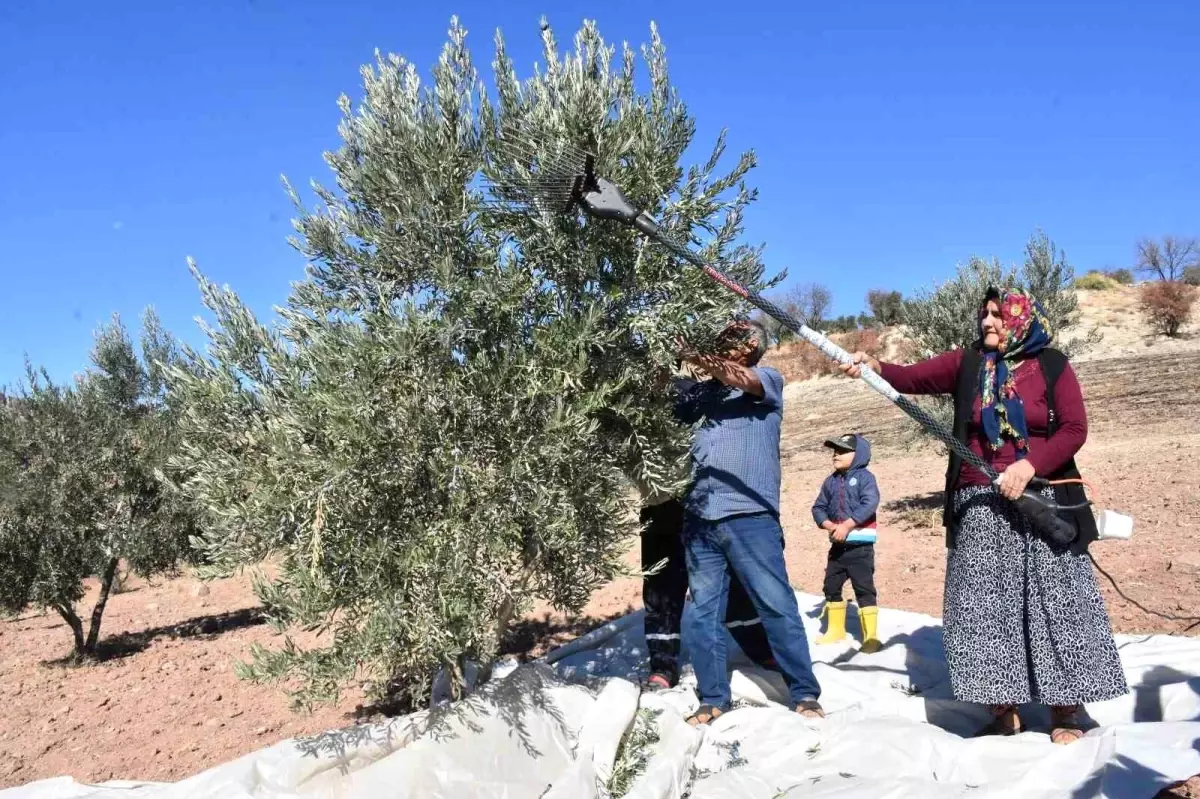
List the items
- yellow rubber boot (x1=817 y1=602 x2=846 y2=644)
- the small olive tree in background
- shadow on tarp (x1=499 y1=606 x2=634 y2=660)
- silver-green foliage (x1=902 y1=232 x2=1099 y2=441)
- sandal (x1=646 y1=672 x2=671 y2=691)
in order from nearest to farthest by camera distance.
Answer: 1. sandal (x1=646 y1=672 x2=671 y2=691)
2. yellow rubber boot (x1=817 y1=602 x2=846 y2=644)
3. shadow on tarp (x1=499 y1=606 x2=634 y2=660)
4. the small olive tree in background
5. silver-green foliage (x1=902 y1=232 x2=1099 y2=441)

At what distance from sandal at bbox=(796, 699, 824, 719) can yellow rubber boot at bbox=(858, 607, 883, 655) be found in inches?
54.2

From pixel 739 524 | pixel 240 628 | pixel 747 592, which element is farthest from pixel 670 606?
pixel 240 628

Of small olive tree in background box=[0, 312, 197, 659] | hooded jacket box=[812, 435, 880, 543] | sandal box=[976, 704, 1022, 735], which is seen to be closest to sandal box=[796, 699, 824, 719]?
sandal box=[976, 704, 1022, 735]

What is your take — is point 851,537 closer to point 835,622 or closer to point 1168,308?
point 835,622

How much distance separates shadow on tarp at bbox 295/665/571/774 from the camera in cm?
349

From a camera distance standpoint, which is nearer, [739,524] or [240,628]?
[739,524]

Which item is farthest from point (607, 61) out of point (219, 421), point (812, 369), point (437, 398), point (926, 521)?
point (812, 369)

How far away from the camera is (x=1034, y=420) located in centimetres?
386

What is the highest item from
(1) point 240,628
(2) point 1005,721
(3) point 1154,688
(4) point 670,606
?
(4) point 670,606

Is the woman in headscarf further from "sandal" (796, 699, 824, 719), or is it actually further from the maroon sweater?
"sandal" (796, 699, 824, 719)

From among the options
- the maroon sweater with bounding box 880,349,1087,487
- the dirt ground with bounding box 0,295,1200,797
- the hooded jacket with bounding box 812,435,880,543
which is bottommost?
the dirt ground with bounding box 0,295,1200,797

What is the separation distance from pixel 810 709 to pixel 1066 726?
119 cm

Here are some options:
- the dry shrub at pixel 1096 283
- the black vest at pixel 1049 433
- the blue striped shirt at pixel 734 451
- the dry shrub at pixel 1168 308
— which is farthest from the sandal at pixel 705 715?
the dry shrub at pixel 1096 283

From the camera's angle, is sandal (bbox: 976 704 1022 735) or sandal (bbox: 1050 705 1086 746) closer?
sandal (bbox: 1050 705 1086 746)
